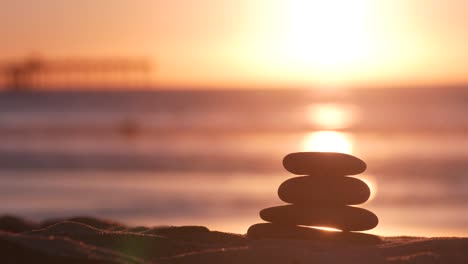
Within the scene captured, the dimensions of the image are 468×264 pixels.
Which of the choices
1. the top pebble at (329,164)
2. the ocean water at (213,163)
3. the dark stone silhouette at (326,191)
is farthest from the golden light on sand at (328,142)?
the dark stone silhouette at (326,191)

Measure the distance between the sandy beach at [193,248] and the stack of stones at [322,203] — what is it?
29 cm

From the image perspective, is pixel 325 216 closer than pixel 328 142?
Yes

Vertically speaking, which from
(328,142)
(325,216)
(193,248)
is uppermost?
(328,142)

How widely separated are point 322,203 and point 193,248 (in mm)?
1398

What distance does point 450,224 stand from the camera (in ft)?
63.0

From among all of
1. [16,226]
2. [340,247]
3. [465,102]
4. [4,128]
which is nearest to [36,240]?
[340,247]

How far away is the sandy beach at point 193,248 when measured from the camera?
711 centimetres

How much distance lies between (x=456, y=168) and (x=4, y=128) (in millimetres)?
34005

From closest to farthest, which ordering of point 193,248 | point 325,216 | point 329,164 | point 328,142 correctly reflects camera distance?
point 193,248 → point 325,216 → point 329,164 → point 328,142

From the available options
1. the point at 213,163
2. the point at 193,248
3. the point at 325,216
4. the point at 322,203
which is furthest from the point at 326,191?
the point at 213,163

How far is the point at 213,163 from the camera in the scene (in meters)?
35.3

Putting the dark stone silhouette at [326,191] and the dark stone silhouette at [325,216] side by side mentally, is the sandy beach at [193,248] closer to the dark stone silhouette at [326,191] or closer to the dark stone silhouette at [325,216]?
the dark stone silhouette at [325,216]

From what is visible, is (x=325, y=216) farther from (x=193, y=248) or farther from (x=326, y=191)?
(x=193, y=248)

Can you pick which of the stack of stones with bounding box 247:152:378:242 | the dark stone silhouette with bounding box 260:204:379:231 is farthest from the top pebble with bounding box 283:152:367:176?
the dark stone silhouette with bounding box 260:204:379:231
